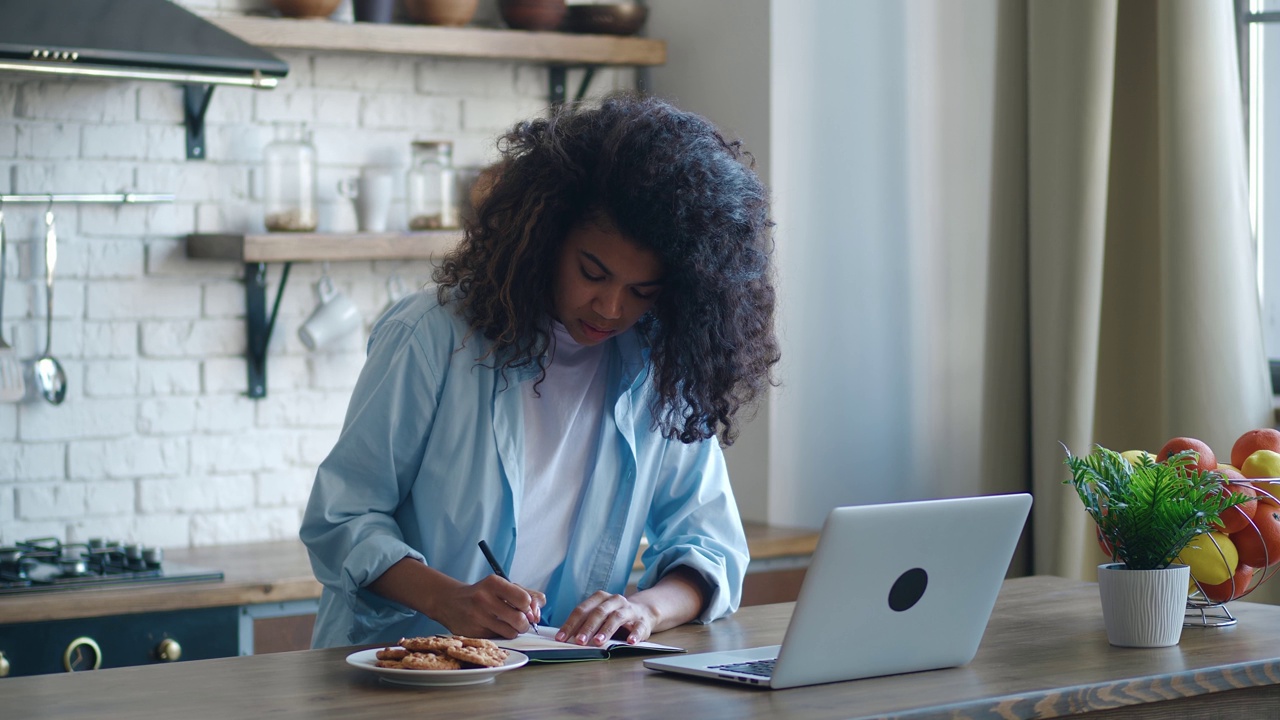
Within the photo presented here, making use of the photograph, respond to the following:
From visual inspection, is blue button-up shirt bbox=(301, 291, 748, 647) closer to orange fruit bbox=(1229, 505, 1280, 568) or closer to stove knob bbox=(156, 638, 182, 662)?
orange fruit bbox=(1229, 505, 1280, 568)

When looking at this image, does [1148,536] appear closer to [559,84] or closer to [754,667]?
[754,667]

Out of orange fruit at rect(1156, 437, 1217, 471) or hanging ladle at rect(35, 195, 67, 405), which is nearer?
orange fruit at rect(1156, 437, 1217, 471)

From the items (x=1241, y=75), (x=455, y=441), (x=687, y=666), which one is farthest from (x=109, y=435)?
(x=1241, y=75)

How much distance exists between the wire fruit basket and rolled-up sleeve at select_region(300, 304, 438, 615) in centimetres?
102

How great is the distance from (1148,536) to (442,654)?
864 mm

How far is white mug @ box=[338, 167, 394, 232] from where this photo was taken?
3.43 metres

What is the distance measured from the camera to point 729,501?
7.04 ft

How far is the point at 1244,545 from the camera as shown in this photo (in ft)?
6.27

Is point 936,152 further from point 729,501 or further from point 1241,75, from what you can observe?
point 729,501

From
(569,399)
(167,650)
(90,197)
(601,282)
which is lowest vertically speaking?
(167,650)

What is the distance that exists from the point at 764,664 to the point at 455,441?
1.78 feet

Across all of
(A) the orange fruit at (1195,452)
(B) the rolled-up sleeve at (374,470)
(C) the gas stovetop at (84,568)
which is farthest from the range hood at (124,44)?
(A) the orange fruit at (1195,452)

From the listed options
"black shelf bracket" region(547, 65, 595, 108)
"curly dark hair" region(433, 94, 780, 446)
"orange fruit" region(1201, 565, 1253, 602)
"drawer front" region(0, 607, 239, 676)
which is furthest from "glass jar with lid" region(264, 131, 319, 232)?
"orange fruit" region(1201, 565, 1253, 602)

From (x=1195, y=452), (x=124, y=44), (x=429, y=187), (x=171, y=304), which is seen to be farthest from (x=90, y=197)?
(x=1195, y=452)
